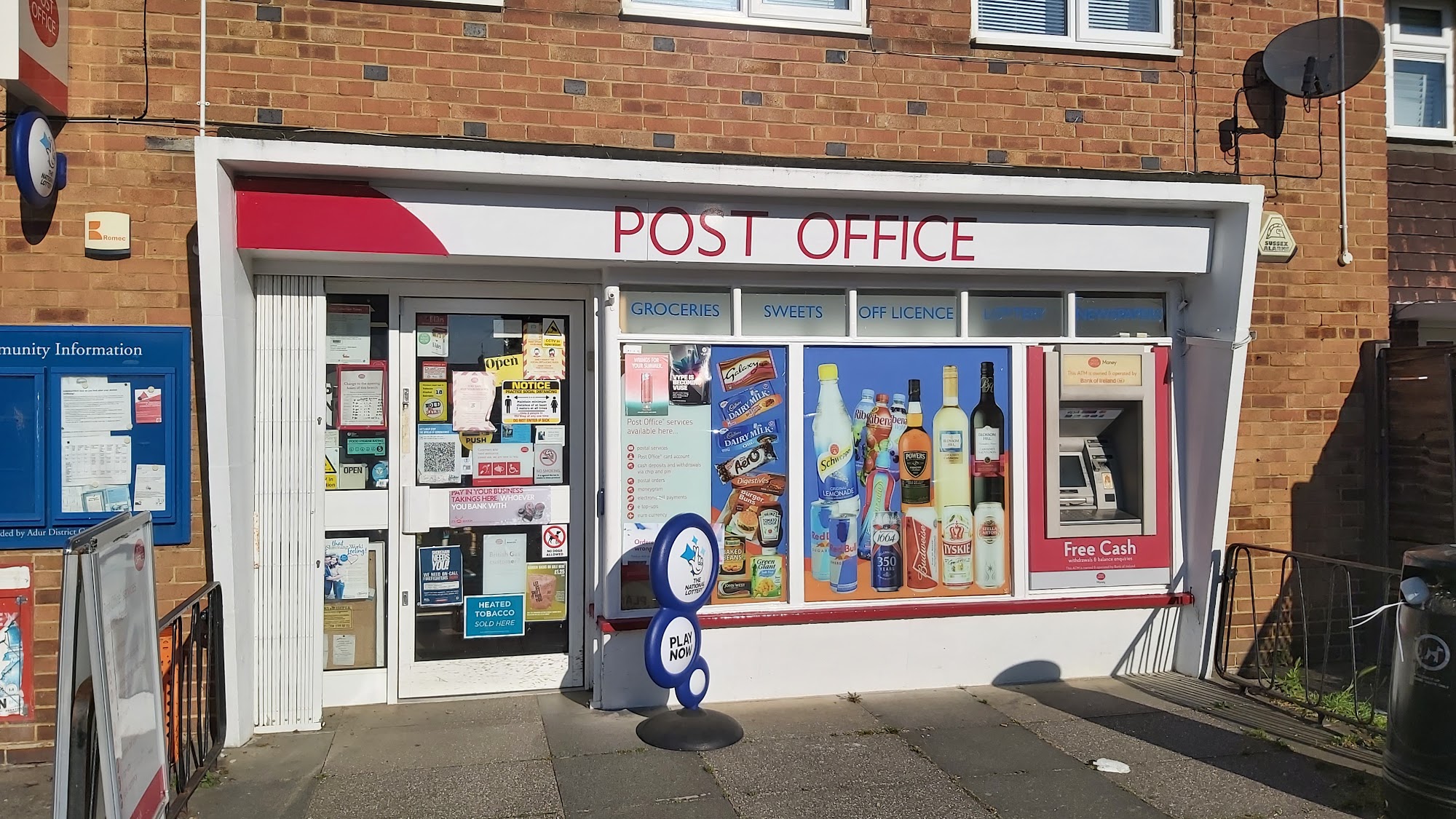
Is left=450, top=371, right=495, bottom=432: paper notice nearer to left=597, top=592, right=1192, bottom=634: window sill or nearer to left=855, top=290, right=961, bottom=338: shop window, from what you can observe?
left=597, top=592, right=1192, bottom=634: window sill

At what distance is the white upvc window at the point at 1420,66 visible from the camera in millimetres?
7656

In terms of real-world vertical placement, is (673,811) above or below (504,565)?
below

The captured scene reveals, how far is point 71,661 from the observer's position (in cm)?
342

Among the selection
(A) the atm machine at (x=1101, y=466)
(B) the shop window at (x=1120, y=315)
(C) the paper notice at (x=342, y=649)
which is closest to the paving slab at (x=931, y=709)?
(A) the atm machine at (x=1101, y=466)

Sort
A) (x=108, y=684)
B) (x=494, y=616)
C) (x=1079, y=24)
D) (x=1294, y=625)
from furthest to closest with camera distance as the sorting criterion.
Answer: (x=1294, y=625) → (x=1079, y=24) → (x=494, y=616) → (x=108, y=684)

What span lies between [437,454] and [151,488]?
1.47 meters

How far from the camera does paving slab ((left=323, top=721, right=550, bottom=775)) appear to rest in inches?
204

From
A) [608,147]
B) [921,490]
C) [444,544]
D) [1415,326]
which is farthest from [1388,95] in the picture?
[444,544]

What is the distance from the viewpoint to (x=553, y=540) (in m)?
6.25

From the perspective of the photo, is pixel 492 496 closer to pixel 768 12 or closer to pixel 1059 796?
pixel 768 12

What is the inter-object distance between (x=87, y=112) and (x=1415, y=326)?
8.50 metres

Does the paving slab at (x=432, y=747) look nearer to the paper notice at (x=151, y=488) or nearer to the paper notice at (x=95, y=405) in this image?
the paper notice at (x=151, y=488)

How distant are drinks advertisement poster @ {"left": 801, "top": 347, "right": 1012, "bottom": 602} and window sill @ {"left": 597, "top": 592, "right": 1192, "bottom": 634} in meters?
0.11

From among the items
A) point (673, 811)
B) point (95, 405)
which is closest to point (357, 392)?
point (95, 405)
